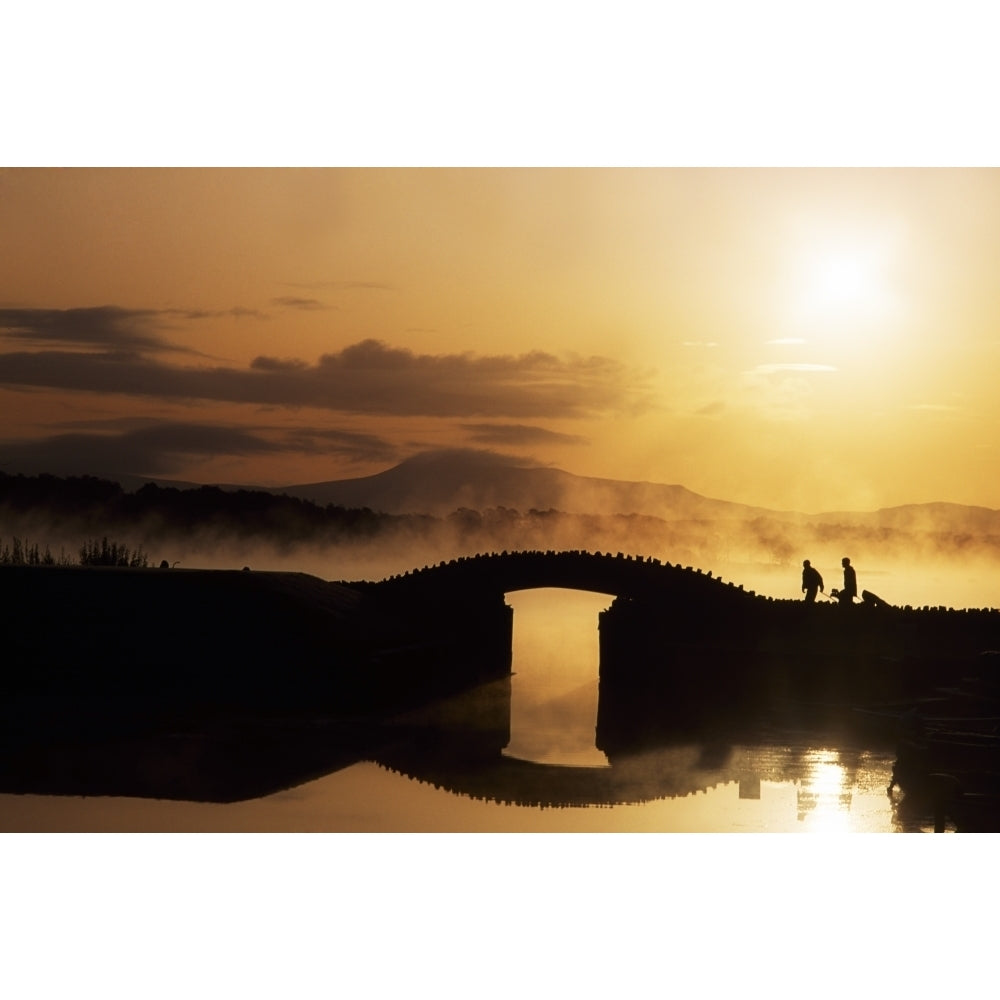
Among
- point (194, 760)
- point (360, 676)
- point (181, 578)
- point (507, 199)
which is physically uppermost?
point (507, 199)

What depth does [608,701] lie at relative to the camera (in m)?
13.3

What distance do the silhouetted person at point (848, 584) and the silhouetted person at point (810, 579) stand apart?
0.64 feet

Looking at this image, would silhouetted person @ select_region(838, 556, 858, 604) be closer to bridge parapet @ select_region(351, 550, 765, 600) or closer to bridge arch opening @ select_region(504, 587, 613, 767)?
bridge parapet @ select_region(351, 550, 765, 600)

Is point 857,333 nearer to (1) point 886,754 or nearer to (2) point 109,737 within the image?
(1) point 886,754

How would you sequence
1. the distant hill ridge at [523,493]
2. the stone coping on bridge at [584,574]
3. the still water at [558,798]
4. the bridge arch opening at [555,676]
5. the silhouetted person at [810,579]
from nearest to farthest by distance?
the still water at [558,798], the distant hill ridge at [523,493], the silhouetted person at [810,579], the stone coping on bridge at [584,574], the bridge arch opening at [555,676]

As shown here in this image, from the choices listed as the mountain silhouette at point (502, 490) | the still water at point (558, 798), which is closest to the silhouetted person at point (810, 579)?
the mountain silhouette at point (502, 490)

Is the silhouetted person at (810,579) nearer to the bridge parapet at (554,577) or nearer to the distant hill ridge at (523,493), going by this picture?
the distant hill ridge at (523,493)

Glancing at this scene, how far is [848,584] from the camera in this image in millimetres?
10328

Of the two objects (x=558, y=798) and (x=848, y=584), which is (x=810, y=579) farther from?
(x=558, y=798)

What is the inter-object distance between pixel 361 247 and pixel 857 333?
145 inches

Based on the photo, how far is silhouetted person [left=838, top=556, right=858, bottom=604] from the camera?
398 inches

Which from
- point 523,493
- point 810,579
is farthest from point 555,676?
point 523,493

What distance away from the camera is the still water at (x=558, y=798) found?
29.2 ft

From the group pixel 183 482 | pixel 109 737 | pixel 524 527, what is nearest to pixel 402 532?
pixel 524 527
